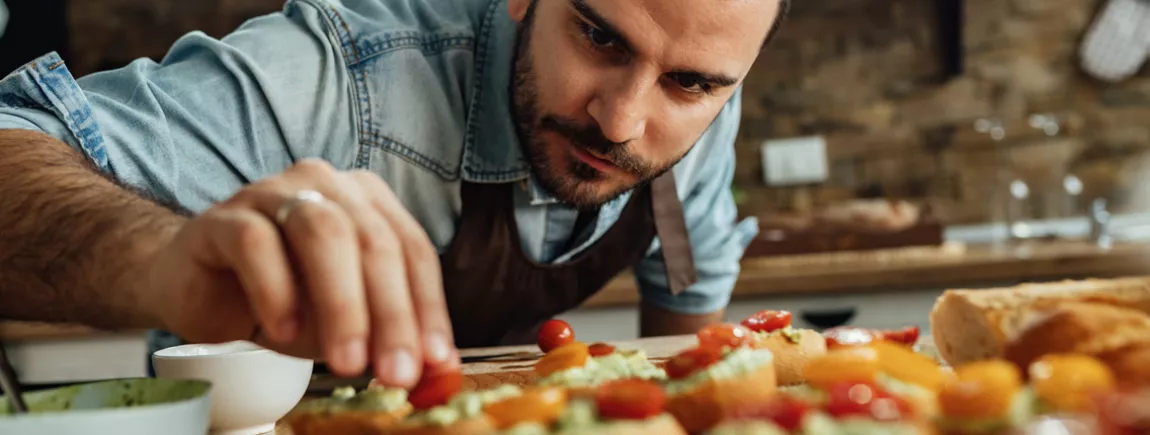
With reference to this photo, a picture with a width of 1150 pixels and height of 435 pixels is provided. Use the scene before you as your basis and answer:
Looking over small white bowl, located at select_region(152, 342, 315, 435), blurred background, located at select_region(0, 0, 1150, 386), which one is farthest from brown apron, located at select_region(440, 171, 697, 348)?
blurred background, located at select_region(0, 0, 1150, 386)

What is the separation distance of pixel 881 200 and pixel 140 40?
8.05 feet

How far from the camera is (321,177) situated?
0.53 meters

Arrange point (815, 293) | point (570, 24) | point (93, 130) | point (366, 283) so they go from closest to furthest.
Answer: point (366, 283), point (93, 130), point (570, 24), point (815, 293)

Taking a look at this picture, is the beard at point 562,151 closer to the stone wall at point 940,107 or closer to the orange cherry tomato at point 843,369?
the orange cherry tomato at point 843,369

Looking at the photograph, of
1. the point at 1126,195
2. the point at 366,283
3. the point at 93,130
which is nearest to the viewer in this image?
the point at 366,283

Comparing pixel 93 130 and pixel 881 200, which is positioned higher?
pixel 93 130

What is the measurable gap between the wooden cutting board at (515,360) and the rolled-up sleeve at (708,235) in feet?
1.39

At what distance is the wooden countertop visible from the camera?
2152mm

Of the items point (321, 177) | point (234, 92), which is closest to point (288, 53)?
point (234, 92)

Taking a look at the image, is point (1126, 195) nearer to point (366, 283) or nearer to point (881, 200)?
point (881, 200)

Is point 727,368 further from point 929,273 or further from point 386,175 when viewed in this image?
point 929,273

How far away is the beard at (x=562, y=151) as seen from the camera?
1.13 m

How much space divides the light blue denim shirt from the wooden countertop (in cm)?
82

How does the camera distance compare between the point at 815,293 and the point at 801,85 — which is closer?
the point at 815,293
